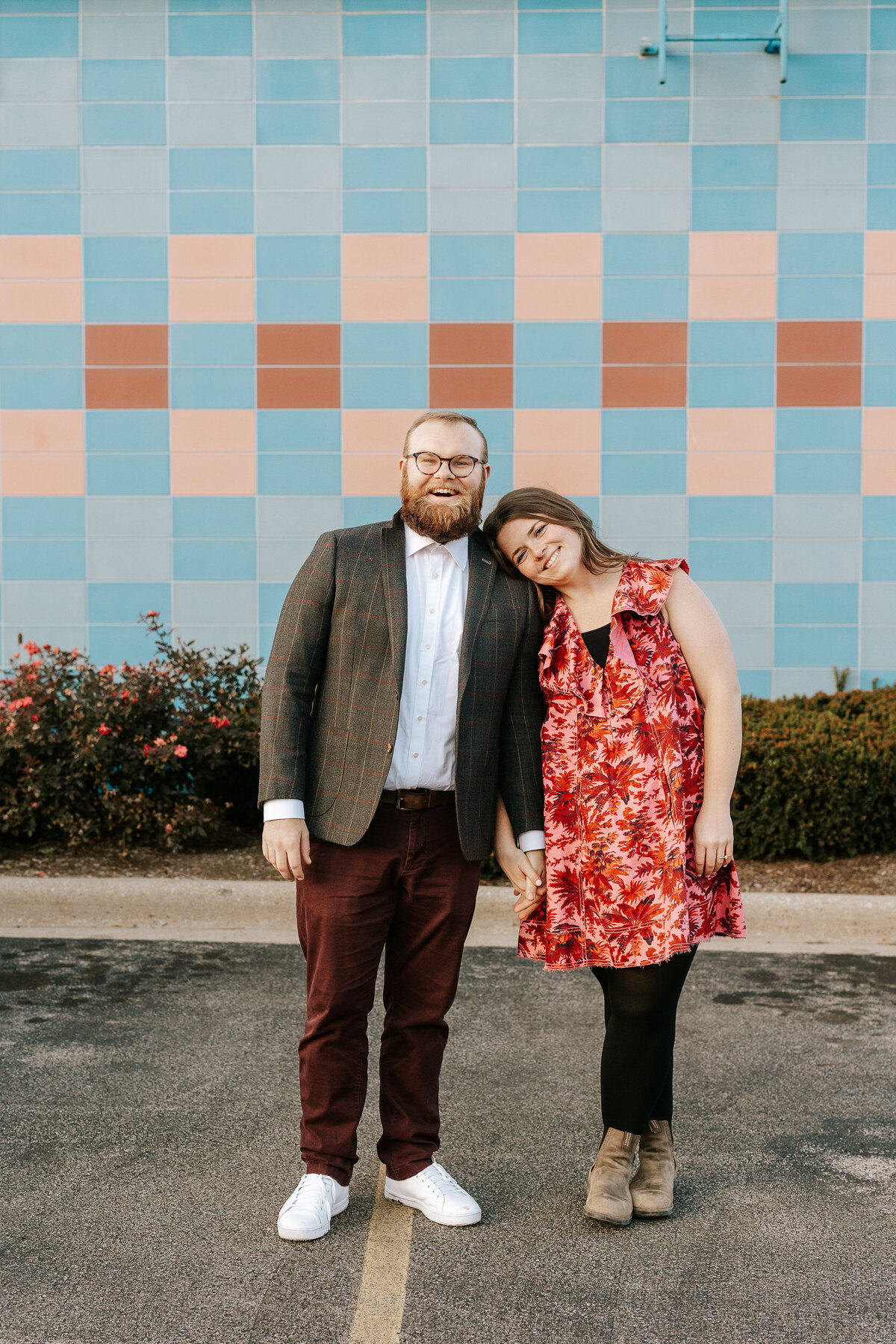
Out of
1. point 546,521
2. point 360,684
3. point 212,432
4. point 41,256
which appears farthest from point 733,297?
point 360,684

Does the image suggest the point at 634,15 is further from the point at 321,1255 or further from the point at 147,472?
the point at 321,1255

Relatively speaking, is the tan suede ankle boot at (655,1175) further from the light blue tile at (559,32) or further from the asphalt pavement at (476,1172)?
the light blue tile at (559,32)

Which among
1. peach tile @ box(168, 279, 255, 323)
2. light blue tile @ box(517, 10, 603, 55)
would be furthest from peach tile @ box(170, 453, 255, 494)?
light blue tile @ box(517, 10, 603, 55)

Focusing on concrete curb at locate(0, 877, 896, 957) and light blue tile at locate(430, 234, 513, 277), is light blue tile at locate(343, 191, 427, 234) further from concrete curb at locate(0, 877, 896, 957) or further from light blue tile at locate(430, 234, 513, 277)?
concrete curb at locate(0, 877, 896, 957)

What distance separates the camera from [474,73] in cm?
784

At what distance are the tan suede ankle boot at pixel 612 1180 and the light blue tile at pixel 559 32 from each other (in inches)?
284

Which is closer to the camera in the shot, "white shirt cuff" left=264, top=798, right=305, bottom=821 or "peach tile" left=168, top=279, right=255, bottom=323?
"white shirt cuff" left=264, top=798, right=305, bottom=821

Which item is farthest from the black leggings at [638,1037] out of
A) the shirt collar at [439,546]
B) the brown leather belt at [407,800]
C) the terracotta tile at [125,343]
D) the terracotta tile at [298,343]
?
the terracotta tile at [125,343]

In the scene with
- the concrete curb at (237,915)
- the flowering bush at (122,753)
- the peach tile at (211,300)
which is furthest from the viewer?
the peach tile at (211,300)

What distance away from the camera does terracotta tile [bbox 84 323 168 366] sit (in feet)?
26.4

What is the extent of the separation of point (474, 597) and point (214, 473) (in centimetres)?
555

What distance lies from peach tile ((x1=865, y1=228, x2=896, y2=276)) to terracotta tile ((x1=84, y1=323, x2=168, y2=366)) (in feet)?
15.9

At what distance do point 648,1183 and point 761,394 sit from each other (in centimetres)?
613

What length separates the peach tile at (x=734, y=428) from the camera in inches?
313
